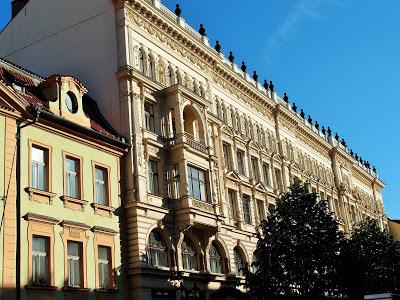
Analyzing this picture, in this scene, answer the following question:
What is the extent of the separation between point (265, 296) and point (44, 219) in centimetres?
1194

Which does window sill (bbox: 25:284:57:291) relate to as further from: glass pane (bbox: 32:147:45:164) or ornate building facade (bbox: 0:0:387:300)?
glass pane (bbox: 32:147:45:164)

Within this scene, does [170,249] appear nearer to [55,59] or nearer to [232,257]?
[232,257]

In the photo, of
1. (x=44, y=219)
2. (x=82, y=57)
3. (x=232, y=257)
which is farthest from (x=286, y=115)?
(x=44, y=219)

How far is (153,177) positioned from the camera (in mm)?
30016

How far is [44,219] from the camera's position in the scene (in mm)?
Result: 22531

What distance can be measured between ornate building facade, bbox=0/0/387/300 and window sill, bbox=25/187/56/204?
16.2 ft

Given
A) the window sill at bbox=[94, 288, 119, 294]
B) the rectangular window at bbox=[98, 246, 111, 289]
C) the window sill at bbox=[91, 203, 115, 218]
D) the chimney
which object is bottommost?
the window sill at bbox=[94, 288, 119, 294]

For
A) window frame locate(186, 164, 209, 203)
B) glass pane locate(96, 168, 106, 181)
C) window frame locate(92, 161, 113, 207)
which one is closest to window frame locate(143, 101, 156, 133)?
window frame locate(186, 164, 209, 203)

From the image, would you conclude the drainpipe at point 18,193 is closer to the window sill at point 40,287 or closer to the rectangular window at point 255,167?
the window sill at point 40,287

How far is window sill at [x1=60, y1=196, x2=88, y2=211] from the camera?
78.7 feet

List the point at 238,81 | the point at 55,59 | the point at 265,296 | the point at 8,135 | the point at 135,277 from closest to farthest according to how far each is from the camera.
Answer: the point at 8,135 < the point at 135,277 < the point at 265,296 < the point at 55,59 < the point at 238,81

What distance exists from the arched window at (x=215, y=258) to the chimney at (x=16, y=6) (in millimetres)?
20748

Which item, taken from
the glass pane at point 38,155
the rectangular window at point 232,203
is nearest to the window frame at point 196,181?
the rectangular window at point 232,203

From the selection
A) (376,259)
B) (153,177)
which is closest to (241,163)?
(153,177)
